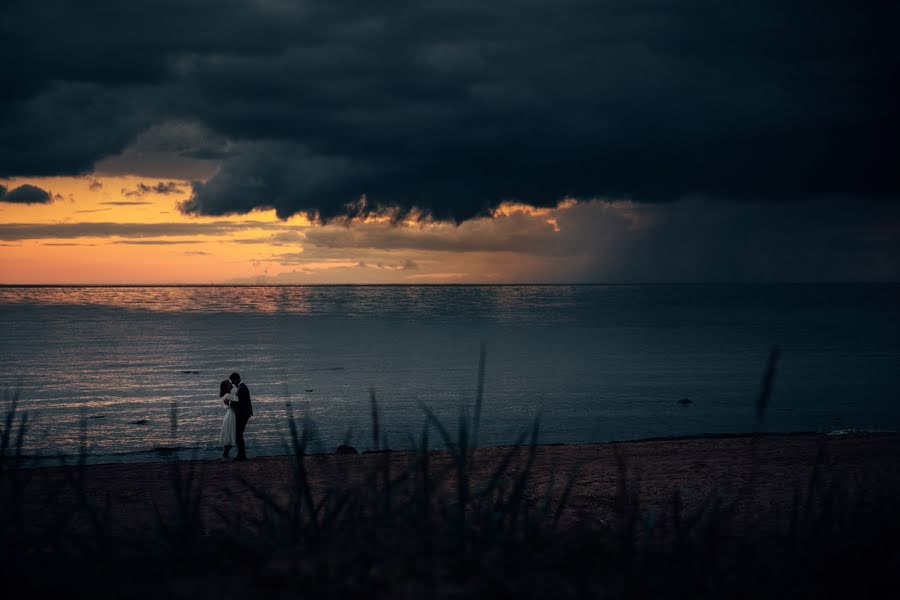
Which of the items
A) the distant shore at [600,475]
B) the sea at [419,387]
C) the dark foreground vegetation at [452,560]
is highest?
the dark foreground vegetation at [452,560]

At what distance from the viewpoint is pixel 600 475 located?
1530 centimetres

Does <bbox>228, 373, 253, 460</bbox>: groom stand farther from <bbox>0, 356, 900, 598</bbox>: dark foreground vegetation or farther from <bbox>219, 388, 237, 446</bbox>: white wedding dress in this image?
<bbox>0, 356, 900, 598</bbox>: dark foreground vegetation

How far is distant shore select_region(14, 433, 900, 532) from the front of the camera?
12344 mm

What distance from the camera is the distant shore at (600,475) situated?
1234 centimetres

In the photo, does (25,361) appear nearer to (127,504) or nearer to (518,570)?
(127,504)

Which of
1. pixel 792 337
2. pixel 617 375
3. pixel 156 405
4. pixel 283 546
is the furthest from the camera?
pixel 792 337

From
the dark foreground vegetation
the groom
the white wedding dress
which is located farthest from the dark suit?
the dark foreground vegetation

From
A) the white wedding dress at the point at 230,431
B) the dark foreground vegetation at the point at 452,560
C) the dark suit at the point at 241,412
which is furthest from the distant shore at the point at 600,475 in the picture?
the dark foreground vegetation at the point at 452,560

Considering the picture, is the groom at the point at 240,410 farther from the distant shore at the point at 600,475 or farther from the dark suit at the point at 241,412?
the distant shore at the point at 600,475

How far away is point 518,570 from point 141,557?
7.64ft

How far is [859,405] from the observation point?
35.1m

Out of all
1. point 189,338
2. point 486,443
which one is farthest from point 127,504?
point 189,338

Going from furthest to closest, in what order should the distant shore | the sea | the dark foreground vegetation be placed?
1. the sea
2. the distant shore
3. the dark foreground vegetation

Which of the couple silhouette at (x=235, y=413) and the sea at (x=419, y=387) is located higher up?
the couple silhouette at (x=235, y=413)
